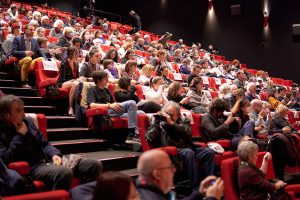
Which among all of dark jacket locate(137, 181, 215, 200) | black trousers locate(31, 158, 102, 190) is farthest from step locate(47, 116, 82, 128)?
dark jacket locate(137, 181, 215, 200)

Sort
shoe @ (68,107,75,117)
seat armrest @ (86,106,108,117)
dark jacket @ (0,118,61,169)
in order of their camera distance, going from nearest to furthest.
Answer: dark jacket @ (0,118,61,169) → seat armrest @ (86,106,108,117) → shoe @ (68,107,75,117)

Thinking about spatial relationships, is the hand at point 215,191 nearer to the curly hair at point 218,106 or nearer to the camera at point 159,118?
the camera at point 159,118

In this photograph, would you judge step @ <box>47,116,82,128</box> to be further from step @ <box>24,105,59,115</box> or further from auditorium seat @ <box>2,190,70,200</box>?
auditorium seat @ <box>2,190,70,200</box>

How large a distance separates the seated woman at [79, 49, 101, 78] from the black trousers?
2.19 m

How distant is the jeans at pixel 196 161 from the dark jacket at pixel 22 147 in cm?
103

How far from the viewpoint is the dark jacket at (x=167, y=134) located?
317 centimetres

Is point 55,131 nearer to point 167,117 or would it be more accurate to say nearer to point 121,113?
point 121,113

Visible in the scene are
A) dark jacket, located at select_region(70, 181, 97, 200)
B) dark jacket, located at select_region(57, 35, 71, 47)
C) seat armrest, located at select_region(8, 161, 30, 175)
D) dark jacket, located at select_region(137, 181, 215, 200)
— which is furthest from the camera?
dark jacket, located at select_region(57, 35, 71, 47)

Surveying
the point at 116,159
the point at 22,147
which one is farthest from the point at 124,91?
the point at 22,147

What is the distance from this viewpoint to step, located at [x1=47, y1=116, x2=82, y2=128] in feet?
12.3

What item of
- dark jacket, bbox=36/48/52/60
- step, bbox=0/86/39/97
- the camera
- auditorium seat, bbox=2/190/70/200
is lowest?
auditorium seat, bbox=2/190/70/200

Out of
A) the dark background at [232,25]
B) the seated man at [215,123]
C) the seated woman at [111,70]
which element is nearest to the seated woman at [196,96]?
the seated man at [215,123]

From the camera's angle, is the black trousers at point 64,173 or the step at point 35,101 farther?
the step at point 35,101

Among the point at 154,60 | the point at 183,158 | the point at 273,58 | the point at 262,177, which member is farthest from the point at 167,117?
the point at 273,58
